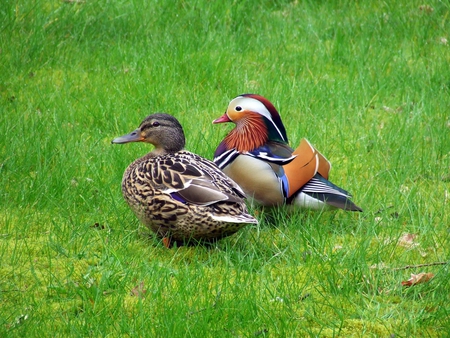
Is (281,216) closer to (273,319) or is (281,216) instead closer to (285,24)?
(273,319)

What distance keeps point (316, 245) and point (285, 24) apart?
466cm

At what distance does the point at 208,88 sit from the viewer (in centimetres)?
762

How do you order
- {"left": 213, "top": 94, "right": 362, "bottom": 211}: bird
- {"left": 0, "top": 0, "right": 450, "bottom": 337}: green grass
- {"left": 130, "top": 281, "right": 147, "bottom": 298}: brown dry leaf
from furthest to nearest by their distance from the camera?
1. {"left": 213, "top": 94, "right": 362, "bottom": 211}: bird
2. {"left": 130, "top": 281, "right": 147, "bottom": 298}: brown dry leaf
3. {"left": 0, "top": 0, "right": 450, "bottom": 337}: green grass

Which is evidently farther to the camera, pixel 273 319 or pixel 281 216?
pixel 281 216

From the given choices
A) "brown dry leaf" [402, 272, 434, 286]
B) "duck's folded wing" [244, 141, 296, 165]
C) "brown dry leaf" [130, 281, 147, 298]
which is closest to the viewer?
"brown dry leaf" [130, 281, 147, 298]

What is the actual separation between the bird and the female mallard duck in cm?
39

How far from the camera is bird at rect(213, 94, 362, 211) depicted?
5.29m

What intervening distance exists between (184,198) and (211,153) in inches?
63.0

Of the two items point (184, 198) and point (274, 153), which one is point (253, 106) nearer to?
point (274, 153)

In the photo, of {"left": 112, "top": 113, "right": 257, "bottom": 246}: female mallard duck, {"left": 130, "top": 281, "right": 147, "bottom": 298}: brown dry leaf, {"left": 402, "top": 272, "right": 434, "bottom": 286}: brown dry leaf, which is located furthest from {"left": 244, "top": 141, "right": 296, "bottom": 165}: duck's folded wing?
{"left": 130, "top": 281, "right": 147, "bottom": 298}: brown dry leaf

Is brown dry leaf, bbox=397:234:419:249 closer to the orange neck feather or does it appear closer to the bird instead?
the bird

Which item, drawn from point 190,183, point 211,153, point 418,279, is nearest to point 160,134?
point 190,183

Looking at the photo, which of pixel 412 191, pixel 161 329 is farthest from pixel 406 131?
pixel 161 329

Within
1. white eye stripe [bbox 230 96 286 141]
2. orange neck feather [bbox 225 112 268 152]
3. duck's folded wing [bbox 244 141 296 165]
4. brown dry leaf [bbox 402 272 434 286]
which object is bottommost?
brown dry leaf [bbox 402 272 434 286]
